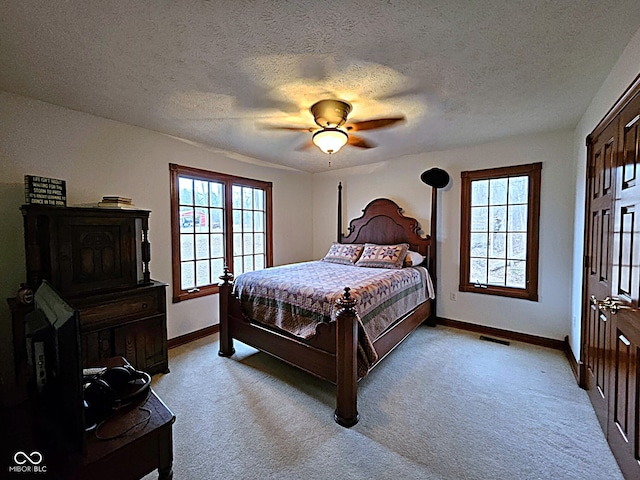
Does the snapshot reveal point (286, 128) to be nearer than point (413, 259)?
Yes

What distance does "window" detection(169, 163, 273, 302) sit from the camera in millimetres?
3477

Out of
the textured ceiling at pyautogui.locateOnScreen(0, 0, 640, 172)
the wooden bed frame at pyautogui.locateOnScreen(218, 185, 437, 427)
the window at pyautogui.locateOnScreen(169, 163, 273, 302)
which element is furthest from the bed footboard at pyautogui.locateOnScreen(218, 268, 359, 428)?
the textured ceiling at pyautogui.locateOnScreen(0, 0, 640, 172)

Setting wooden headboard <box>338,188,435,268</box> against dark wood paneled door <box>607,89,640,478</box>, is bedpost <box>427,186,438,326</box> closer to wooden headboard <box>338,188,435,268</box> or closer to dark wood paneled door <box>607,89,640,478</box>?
wooden headboard <box>338,188,435,268</box>

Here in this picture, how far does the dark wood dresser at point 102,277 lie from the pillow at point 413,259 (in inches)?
112

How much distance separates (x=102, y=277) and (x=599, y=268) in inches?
153

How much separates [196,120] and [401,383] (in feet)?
10.2

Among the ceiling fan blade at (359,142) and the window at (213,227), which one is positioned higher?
the ceiling fan blade at (359,142)

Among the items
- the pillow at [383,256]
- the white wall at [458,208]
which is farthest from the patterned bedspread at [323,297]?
the white wall at [458,208]

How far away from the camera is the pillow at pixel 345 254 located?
420cm

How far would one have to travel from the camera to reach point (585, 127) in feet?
8.82

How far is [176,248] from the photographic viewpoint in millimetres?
3414

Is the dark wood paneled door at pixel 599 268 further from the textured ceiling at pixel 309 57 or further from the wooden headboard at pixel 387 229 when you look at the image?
the wooden headboard at pixel 387 229

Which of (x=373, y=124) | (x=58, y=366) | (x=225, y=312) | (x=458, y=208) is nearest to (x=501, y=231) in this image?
(x=458, y=208)

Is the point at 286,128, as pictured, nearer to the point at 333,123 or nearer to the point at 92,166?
the point at 333,123
